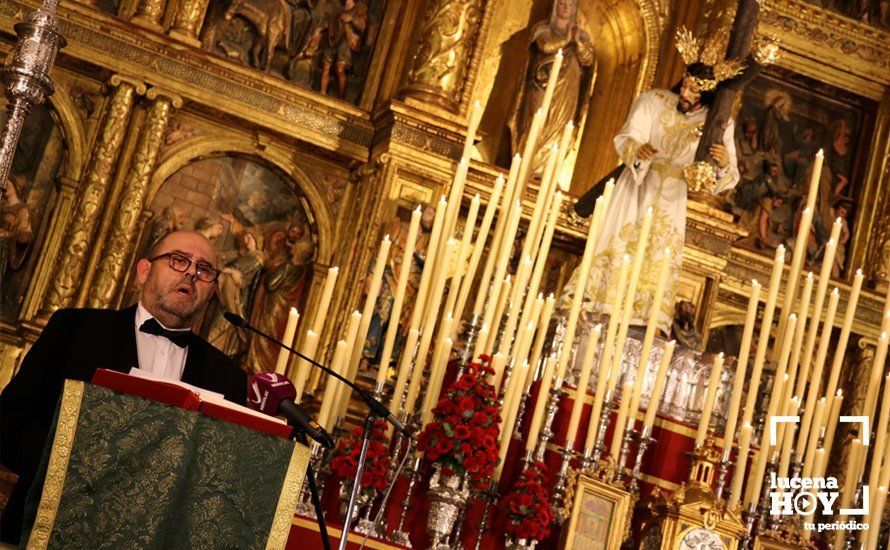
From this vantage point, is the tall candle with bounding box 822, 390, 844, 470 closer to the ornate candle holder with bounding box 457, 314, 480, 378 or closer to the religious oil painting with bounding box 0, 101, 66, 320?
the ornate candle holder with bounding box 457, 314, 480, 378

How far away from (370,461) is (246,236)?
5.89 m

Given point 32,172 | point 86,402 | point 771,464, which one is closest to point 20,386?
point 86,402

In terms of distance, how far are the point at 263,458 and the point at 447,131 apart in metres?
7.66

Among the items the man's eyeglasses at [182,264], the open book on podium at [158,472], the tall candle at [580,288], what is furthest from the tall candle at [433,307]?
the open book on podium at [158,472]

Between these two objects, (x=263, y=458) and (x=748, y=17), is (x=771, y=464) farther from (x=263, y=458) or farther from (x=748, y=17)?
(x=263, y=458)

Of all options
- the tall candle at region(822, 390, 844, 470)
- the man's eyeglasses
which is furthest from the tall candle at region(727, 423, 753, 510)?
the man's eyeglasses

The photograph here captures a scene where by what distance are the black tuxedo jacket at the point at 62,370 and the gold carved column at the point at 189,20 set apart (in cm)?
665

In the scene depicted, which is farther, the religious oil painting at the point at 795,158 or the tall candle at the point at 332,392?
the religious oil painting at the point at 795,158

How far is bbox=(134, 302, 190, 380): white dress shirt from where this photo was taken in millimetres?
4328

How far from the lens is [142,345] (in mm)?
4355

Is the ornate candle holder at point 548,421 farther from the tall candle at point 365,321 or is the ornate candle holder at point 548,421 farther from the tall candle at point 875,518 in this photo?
the tall candle at point 875,518

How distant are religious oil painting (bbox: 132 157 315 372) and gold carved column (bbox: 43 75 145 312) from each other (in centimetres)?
59

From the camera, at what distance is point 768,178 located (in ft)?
43.0

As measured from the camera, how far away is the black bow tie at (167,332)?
4.24 meters
